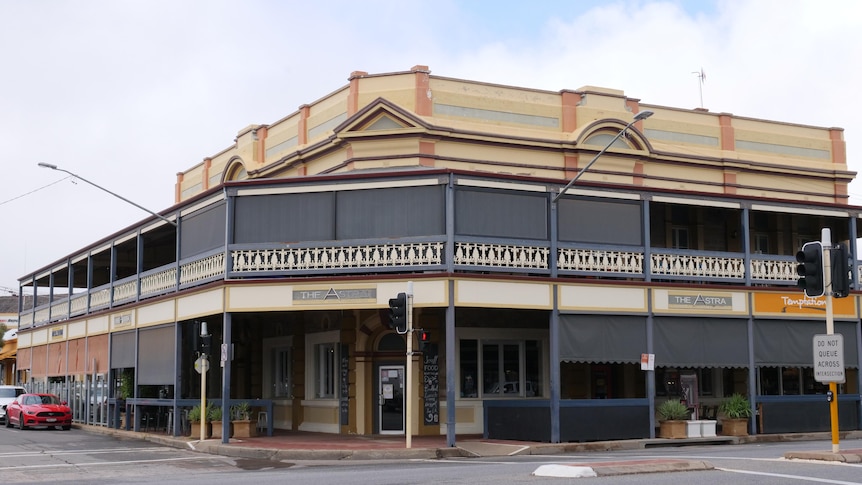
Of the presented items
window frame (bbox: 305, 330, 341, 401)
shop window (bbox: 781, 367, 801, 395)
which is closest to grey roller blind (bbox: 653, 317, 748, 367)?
shop window (bbox: 781, 367, 801, 395)

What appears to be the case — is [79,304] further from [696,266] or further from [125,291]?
[696,266]

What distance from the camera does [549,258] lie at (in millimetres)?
24484

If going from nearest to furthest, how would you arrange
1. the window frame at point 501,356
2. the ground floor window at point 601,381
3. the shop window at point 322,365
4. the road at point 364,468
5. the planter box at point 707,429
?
the road at point 364,468 → the planter box at point 707,429 → the window frame at point 501,356 → the shop window at point 322,365 → the ground floor window at point 601,381

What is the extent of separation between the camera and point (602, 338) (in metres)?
24.6

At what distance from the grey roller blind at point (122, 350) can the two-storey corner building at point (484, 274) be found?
10 cm

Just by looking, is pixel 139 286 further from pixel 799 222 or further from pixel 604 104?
pixel 799 222

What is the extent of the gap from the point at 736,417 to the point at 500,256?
7.38m

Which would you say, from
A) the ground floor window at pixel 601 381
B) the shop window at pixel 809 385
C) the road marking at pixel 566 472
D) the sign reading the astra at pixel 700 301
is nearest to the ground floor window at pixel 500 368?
the ground floor window at pixel 601 381

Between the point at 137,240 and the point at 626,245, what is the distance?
14.9m

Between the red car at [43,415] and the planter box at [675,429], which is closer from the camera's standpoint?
the planter box at [675,429]

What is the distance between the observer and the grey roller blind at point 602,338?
2428cm

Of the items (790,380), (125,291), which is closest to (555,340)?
(790,380)

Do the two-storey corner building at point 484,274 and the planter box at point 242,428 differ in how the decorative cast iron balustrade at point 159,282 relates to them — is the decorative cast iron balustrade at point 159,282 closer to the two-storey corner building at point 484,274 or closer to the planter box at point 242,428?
the two-storey corner building at point 484,274

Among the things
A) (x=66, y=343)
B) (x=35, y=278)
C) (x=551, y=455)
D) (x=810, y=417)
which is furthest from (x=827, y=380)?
(x=35, y=278)
